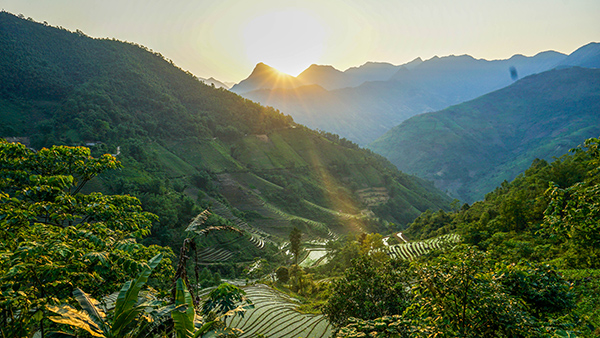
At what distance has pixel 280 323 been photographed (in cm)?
1889

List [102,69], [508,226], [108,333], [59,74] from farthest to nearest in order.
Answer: [102,69] < [59,74] < [508,226] < [108,333]

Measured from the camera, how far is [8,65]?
98375mm

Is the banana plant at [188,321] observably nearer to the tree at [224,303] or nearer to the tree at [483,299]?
the tree at [224,303]

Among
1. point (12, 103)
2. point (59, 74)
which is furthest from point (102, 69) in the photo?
point (12, 103)

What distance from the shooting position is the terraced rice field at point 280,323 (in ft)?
56.3

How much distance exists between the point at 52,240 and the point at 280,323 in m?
16.2

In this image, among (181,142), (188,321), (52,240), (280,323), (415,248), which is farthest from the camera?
(181,142)

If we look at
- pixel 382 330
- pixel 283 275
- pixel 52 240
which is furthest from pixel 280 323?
pixel 283 275

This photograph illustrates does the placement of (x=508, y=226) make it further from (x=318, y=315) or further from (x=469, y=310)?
(x=469, y=310)

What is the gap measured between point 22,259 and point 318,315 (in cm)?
1793

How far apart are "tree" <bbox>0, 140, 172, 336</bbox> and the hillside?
3977 centimetres

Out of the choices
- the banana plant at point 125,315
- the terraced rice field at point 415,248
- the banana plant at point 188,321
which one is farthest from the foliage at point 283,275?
the banana plant at point 125,315

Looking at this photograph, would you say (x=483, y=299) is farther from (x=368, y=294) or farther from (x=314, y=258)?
(x=314, y=258)

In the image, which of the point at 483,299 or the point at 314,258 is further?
the point at 314,258
